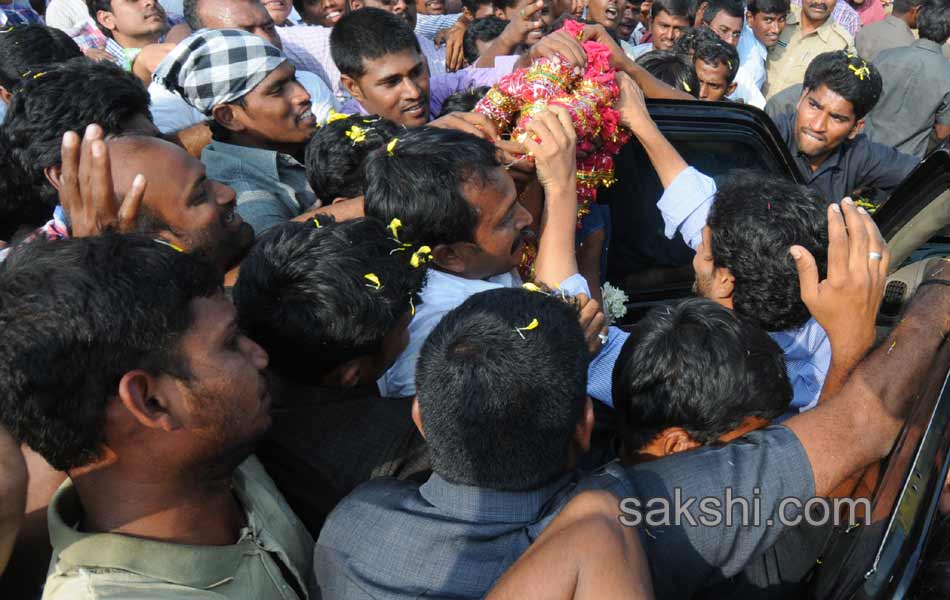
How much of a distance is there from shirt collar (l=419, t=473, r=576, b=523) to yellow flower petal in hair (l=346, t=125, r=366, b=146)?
1.71 metres

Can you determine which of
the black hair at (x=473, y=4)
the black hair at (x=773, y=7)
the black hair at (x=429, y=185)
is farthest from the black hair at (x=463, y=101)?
the black hair at (x=773, y=7)

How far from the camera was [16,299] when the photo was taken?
136 centimetres

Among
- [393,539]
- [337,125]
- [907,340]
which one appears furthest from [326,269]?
[907,340]

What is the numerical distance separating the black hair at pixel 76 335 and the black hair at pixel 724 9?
6534 mm

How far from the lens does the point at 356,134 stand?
2.92m

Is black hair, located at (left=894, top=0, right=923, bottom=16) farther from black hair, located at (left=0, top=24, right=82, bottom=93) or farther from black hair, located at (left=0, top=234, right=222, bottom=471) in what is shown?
black hair, located at (left=0, top=234, right=222, bottom=471)

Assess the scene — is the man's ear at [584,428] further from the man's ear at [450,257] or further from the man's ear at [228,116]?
the man's ear at [228,116]

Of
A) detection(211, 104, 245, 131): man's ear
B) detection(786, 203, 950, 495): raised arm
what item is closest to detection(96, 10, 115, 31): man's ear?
detection(211, 104, 245, 131): man's ear

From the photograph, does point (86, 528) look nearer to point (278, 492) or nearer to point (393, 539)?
point (278, 492)

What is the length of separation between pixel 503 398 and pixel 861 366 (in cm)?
97

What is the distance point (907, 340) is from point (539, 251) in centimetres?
115

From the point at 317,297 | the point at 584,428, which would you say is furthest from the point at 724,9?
the point at 584,428

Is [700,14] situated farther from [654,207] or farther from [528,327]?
[528,327]

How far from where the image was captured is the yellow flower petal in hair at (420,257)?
6.86ft
